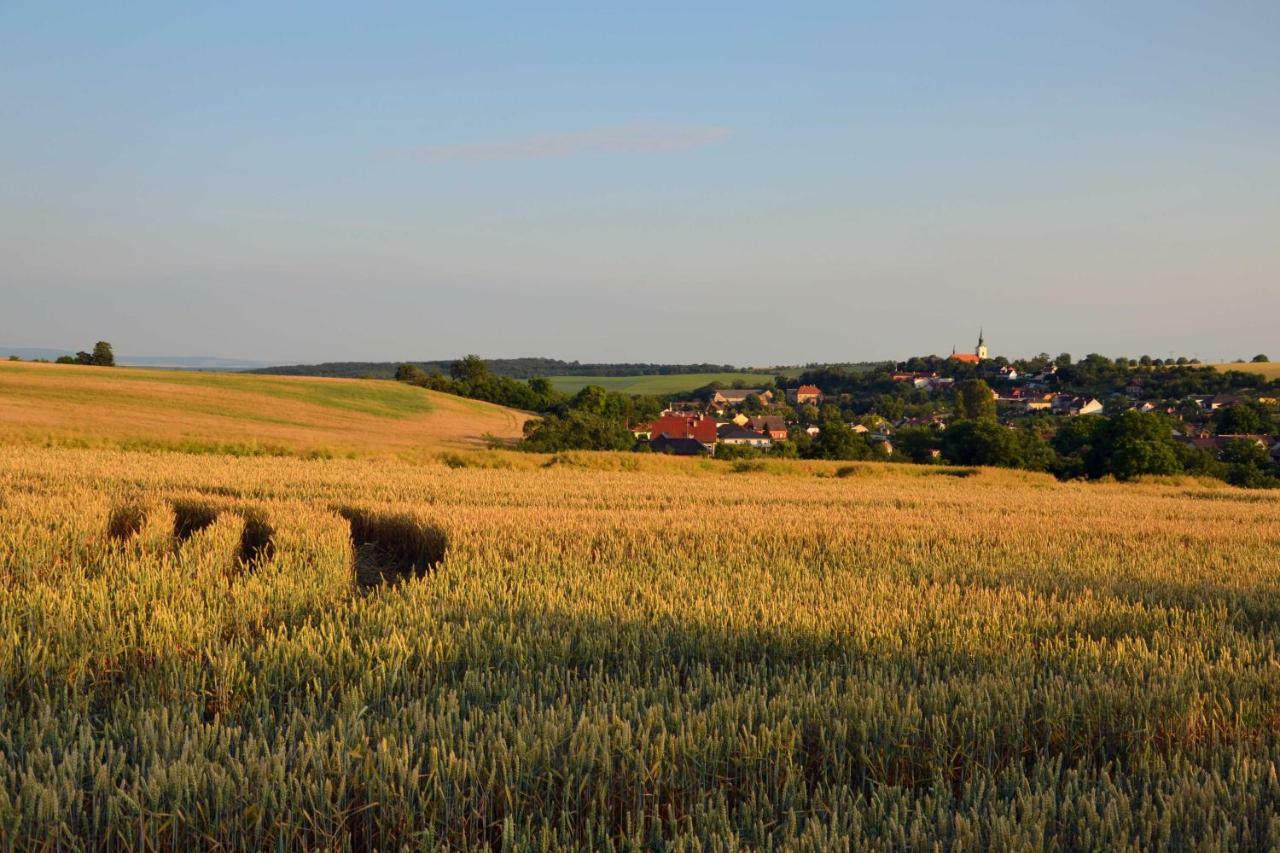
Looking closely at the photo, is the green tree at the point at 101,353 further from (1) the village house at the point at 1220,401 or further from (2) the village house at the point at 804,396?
(1) the village house at the point at 1220,401

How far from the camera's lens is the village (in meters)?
69.9

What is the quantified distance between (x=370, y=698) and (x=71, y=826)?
1560 millimetres

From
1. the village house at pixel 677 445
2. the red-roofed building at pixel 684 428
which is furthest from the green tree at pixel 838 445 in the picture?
the red-roofed building at pixel 684 428

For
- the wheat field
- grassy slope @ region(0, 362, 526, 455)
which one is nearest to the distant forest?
grassy slope @ region(0, 362, 526, 455)

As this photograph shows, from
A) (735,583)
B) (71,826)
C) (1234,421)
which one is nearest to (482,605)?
(735,583)

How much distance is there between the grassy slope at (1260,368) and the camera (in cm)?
9738

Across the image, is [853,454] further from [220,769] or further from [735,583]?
[220,769]

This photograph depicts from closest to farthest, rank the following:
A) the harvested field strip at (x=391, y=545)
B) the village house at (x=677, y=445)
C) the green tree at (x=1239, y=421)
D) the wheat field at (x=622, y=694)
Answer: the wheat field at (x=622, y=694) < the harvested field strip at (x=391, y=545) < the green tree at (x=1239, y=421) < the village house at (x=677, y=445)

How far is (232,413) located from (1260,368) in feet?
358

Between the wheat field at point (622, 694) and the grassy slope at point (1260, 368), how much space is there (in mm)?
106989

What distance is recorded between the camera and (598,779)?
3408mm

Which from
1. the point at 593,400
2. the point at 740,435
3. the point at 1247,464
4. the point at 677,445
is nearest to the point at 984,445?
the point at 1247,464

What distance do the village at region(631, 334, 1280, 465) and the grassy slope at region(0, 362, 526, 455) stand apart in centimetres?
1629

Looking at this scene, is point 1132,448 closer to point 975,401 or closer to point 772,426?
point 975,401
